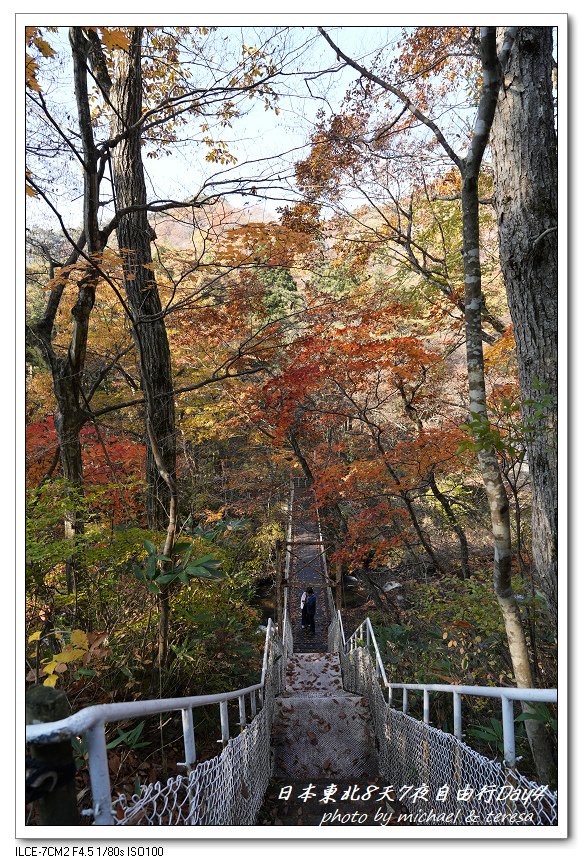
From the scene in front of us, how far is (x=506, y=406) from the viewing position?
260 cm

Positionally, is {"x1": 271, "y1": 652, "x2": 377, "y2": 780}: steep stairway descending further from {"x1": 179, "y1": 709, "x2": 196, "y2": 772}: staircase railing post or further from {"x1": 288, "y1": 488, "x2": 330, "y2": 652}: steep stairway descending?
{"x1": 288, "y1": 488, "x2": 330, "y2": 652}: steep stairway descending

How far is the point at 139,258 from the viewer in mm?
4617

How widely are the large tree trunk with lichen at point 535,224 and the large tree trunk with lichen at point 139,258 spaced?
329cm

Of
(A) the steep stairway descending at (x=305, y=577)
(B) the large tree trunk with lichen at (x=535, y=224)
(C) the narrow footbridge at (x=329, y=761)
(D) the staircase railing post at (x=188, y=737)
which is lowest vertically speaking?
(A) the steep stairway descending at (x=305, y=577)

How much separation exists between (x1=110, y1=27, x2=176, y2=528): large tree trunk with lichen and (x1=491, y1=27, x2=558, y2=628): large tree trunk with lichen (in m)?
3.29

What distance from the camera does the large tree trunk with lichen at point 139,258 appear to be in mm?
4316

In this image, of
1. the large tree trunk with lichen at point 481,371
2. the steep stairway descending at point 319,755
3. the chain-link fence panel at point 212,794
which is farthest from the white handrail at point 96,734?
the steep stairway descending at point 319,755

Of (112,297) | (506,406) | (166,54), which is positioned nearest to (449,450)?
(506,406)

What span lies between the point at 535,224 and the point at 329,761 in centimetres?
561

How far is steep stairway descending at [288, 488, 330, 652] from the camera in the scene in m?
12.2

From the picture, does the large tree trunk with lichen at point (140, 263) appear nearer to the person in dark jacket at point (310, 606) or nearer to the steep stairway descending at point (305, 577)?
the steep stairway descending at point (305, 577)

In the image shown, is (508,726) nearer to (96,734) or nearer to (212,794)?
(212,794)

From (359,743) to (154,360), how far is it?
16.3 feet

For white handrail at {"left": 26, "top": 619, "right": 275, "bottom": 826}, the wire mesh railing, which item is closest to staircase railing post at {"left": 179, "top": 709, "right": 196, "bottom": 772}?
white handrail at {"left": 26, "top": 619, "right": 275, "bottom": 826}
